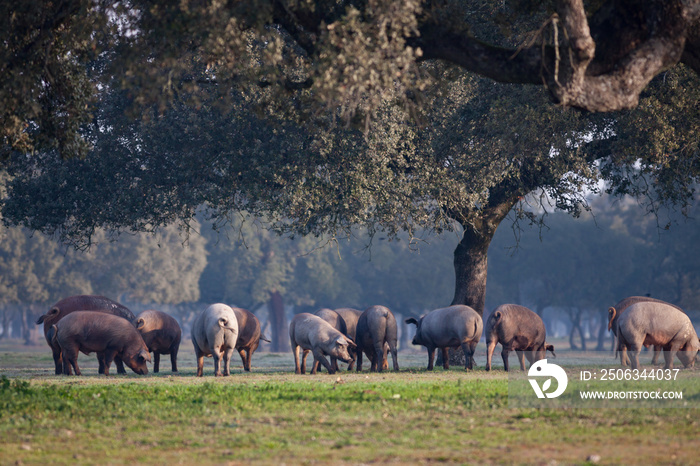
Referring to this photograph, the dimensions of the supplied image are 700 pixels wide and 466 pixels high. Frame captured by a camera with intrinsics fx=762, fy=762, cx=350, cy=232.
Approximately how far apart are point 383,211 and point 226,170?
558 cm

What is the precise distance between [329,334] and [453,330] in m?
4.18

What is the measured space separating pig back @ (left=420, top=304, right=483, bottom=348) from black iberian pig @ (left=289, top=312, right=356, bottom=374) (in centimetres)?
316

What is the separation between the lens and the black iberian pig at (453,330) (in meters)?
24.5

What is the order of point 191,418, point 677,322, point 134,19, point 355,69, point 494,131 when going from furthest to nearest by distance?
1. point 494,131
2. point 677,322
3. point 134,19
4. point 355,69
5. point 191,418

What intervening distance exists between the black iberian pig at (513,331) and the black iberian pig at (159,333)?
10608mm

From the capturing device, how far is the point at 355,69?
42.0 feet

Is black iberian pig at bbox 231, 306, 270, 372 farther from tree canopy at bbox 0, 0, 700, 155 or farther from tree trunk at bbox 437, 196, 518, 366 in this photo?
tree canopy at bbox 0, 0, 700, 155

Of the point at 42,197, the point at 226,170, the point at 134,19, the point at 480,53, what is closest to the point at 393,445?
the point at 480,53

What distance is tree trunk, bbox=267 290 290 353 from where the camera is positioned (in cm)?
7106

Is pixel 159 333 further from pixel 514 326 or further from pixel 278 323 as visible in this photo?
pixel 278 323

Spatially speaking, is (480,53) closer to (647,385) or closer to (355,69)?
(355,69)

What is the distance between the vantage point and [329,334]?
2372 centimetres

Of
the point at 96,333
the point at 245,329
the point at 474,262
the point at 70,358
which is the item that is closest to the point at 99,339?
the point at 96,333

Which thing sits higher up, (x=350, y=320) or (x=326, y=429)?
(x=350, y=320)
